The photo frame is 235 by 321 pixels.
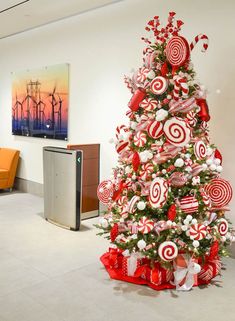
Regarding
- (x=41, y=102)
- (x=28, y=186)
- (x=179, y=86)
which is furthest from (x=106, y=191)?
(x=28, y=186)

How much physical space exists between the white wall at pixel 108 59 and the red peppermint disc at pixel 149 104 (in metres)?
1.05

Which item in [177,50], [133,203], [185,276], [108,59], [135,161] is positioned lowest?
[185,276]

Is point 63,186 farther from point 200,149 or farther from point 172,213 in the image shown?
point 200,149

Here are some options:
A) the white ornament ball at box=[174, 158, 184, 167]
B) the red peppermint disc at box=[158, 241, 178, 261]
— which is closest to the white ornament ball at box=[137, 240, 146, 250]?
the red peppermint disc at box=[158, 241, 178, 261]

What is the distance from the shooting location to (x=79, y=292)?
306 cm

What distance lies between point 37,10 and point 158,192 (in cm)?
373

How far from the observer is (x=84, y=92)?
5.66 m

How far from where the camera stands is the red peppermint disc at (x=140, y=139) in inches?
129

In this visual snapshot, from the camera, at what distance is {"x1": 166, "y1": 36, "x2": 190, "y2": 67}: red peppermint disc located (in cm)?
316

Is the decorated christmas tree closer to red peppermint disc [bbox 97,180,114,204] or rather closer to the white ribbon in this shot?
the white ribbon

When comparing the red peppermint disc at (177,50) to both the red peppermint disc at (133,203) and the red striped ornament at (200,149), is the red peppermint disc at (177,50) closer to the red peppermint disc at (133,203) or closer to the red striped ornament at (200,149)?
the red striped ornament at (200,149)

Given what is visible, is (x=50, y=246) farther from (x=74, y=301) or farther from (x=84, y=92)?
(x=84, y=92)

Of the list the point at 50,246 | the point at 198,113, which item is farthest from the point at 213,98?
the point at 50,246

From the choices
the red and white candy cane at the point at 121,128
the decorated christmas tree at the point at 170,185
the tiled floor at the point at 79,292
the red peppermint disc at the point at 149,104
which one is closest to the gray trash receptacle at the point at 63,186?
the tiled floor at the point at 79,292
